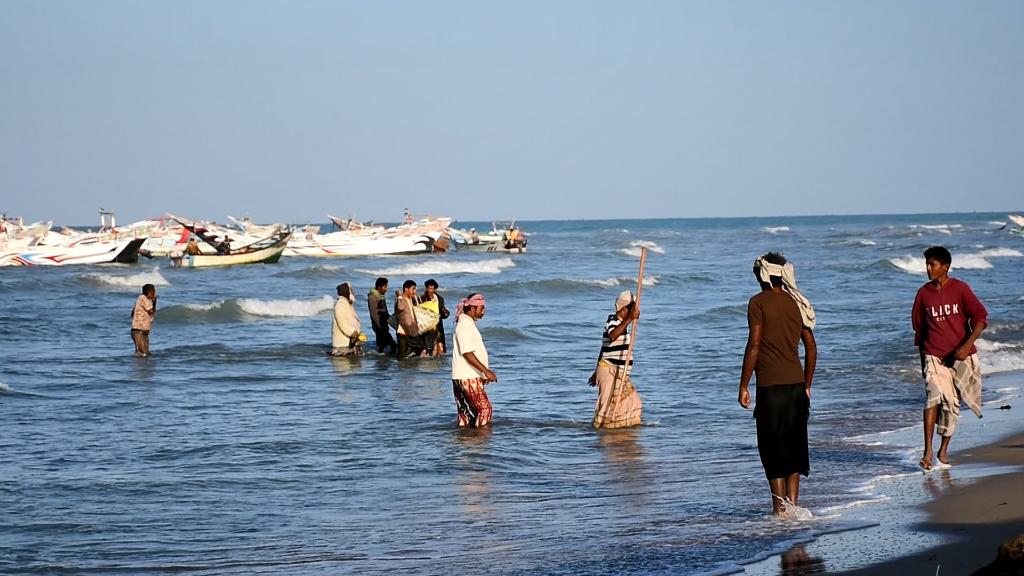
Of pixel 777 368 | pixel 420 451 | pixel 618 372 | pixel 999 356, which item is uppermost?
pixel 777 368

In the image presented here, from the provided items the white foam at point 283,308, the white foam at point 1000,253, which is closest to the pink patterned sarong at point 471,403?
the white foam at point 283,308

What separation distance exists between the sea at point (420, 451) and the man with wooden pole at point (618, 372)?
0.70ft

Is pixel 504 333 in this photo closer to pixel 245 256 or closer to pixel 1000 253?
pixel 245 256

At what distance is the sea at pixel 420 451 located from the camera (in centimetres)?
711

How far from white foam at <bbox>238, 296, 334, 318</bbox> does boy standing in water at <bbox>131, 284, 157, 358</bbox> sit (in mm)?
9348

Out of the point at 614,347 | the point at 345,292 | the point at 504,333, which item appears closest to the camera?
the point at 614,347

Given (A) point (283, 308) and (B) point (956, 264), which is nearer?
(A) point (283, 308)

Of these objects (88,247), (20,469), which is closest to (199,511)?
(20,469)

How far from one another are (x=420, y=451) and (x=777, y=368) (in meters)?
4.47

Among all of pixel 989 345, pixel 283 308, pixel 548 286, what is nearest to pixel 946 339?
pixel 989 345

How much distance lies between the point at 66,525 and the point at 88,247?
159 ft

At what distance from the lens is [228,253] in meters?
54.2

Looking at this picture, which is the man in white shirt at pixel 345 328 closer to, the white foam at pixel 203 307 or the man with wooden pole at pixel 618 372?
the man with wooden pole at pixel 618 372

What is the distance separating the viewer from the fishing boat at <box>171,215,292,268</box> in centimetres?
5338
